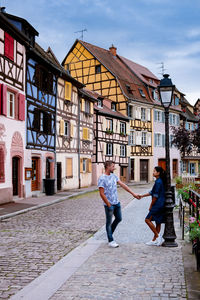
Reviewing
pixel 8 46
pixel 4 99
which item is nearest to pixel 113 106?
pixel 8 46

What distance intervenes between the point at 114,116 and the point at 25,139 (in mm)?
17193

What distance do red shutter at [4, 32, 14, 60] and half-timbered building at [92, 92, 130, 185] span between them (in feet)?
51.3

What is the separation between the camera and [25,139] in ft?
61.2

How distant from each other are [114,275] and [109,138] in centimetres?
2957

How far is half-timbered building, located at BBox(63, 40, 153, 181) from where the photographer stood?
37.9m

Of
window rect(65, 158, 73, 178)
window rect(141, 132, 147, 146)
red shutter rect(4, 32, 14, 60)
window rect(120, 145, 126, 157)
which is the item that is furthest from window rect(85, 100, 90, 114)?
red shutter rect(4, 32, 14, 60)

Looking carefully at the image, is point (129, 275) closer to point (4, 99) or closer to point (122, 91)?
point (4, 99)

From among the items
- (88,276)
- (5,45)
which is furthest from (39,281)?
(5,45)

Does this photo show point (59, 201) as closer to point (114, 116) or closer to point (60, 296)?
point (60, 296)

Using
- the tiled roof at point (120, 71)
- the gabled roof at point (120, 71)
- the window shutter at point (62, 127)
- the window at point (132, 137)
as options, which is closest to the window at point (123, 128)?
the window at point (132, 137)

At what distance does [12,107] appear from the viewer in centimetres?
1720

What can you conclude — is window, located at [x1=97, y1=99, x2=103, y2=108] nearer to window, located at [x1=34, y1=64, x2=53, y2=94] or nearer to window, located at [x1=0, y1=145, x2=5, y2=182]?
window, located at [x1=34, y1=64, x2=53, y2=94]

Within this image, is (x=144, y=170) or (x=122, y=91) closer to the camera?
(x=122, y=91)

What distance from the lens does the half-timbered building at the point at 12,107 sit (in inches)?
623
